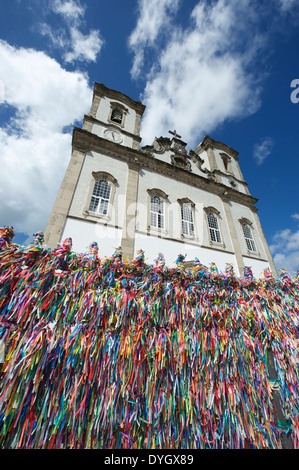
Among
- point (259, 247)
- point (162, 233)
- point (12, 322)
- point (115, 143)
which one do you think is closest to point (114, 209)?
point (162, 233)

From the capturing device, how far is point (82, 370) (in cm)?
223

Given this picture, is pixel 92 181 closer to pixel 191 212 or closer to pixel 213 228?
pixel 191 212

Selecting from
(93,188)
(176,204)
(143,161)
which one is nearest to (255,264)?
(176,204)

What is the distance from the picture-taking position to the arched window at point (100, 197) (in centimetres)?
890

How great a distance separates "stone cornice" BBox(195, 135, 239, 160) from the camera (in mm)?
18098

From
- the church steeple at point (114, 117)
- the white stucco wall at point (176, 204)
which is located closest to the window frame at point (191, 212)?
the white stucco wall at point (176, 204)

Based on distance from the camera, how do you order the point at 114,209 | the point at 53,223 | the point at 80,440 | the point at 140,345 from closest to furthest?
the point at 80,440, the point at 140,345, the point at 53,223, the point at 114,209

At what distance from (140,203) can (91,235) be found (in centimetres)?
340

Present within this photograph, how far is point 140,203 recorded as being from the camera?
9945mm

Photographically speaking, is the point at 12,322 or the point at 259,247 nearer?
the point at 12,322

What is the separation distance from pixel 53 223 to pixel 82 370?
655cm

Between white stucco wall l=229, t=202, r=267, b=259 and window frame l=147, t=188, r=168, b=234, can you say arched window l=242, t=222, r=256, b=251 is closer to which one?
white stucco wall l=229, t=202, r=267, b=259

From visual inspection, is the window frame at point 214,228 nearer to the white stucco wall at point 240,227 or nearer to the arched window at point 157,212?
the white stucco wall at point 240,227
